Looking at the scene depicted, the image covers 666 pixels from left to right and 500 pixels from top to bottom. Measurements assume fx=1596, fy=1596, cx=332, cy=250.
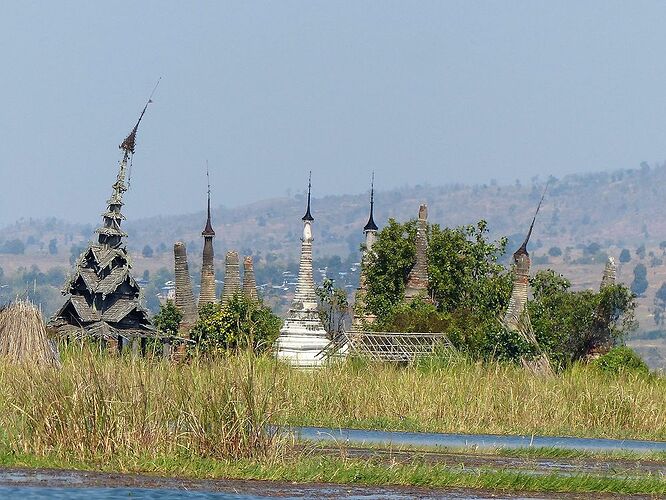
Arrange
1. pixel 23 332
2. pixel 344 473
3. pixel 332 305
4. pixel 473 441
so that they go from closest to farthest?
pixel 344 473 → pixel 473 441 → pixel 23 332 → pixel 332 305

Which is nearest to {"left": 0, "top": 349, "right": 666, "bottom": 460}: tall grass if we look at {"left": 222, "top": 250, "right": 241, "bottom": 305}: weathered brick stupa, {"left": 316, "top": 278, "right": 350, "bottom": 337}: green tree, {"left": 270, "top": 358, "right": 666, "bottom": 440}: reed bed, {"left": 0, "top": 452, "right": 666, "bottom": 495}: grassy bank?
{"left": 0, "top": 452, "right": 666, "bottom": 495}: grassy bank

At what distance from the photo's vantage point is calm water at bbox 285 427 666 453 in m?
27.9

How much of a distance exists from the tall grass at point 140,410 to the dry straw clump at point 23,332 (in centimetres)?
1312

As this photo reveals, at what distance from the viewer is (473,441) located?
2934 centimetres

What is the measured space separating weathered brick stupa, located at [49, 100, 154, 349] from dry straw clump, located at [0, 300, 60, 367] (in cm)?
2363

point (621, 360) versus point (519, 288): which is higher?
point (519, 288)

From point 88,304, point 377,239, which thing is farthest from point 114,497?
point 377,239

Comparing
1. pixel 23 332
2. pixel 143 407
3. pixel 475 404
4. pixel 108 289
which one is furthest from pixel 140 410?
pixel 108 289

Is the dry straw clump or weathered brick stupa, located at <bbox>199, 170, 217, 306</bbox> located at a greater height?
the dry straw clump

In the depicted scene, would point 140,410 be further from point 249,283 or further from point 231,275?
point 249,283

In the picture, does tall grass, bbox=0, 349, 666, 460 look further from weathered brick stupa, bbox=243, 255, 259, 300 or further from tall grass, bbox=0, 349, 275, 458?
weathered brick stupa, bbox=243, 255, 259, 300

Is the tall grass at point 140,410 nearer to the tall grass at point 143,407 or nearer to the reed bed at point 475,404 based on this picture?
the tall grass at point 143,407

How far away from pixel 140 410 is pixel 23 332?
15.7 metres

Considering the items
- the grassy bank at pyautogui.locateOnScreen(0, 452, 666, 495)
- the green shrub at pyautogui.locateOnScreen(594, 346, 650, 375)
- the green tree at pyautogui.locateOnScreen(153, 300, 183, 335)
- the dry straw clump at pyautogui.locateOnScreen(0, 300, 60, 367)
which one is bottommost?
the green tree at pyautogui.locateOnScreen(153, 300, 183, 335)
